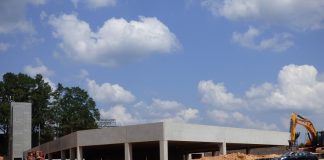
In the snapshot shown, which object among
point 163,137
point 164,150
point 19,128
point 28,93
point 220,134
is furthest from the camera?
point 28,93

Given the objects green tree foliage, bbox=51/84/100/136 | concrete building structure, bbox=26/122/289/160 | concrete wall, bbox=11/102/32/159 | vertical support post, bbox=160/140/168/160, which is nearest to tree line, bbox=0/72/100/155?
green tree foliage, bbox=51/84/100/136

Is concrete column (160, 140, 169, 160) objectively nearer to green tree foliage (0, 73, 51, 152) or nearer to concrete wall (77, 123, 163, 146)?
concrete wall (77, 123, 163, 146)

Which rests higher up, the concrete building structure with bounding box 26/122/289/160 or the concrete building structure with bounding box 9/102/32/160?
the concrete building structure with bounding box 9/102/32/160

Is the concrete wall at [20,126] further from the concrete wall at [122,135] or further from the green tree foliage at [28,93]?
the concrete wall at [122,135]

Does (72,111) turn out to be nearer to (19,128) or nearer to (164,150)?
(19,128)

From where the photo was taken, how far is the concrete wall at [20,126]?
91.9 m

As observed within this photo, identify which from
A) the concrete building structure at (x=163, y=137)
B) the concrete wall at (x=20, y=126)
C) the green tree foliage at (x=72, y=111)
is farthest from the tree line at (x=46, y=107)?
the concrete building structure at (x=163, y=137)

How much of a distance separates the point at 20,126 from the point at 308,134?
176 feet

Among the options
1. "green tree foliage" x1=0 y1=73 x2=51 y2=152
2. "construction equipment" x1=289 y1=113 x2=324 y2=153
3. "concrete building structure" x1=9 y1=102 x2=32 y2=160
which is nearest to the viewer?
"construction equipment" x1=289 y1=113 x2=324 y2=153

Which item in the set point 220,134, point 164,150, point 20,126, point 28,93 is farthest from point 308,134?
→ point 28,93

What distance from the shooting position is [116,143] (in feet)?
180

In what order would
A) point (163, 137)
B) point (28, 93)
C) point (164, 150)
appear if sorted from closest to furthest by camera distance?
point (164, 150), point (163, 137), point (28, 93)

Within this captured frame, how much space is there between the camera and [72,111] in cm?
12962

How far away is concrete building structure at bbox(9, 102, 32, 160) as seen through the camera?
9188 centimetres
